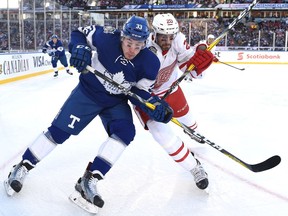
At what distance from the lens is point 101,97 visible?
2.02 m

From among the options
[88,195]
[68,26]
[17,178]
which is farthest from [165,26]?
[68,26]

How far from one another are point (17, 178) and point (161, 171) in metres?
0.97

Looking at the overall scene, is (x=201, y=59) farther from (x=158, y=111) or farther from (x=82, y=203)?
(x=82, y=203)

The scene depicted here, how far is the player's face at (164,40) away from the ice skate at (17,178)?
108cm

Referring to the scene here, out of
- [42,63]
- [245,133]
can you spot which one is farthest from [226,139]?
[42,63]

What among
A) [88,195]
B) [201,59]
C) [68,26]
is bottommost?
[88,195]

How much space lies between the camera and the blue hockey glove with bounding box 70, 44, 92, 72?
74.2 inches

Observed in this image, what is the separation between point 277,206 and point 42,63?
8210 millimetres

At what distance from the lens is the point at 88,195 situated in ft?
6.17

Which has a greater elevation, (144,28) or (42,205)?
(144,28)

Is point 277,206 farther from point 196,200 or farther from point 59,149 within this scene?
point 59,149

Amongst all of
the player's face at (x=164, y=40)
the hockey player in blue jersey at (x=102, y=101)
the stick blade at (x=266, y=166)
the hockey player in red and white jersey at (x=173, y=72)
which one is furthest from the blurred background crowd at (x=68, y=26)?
the stick blade at (x=266, y=166)

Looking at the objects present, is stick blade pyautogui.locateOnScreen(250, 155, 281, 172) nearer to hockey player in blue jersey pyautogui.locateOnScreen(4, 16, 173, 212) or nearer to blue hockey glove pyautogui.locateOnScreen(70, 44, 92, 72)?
hockey player in blue jersey pyautogui.locateOnScreen(4, 16, 173, 212)

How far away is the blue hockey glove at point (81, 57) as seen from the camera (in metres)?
1.88
